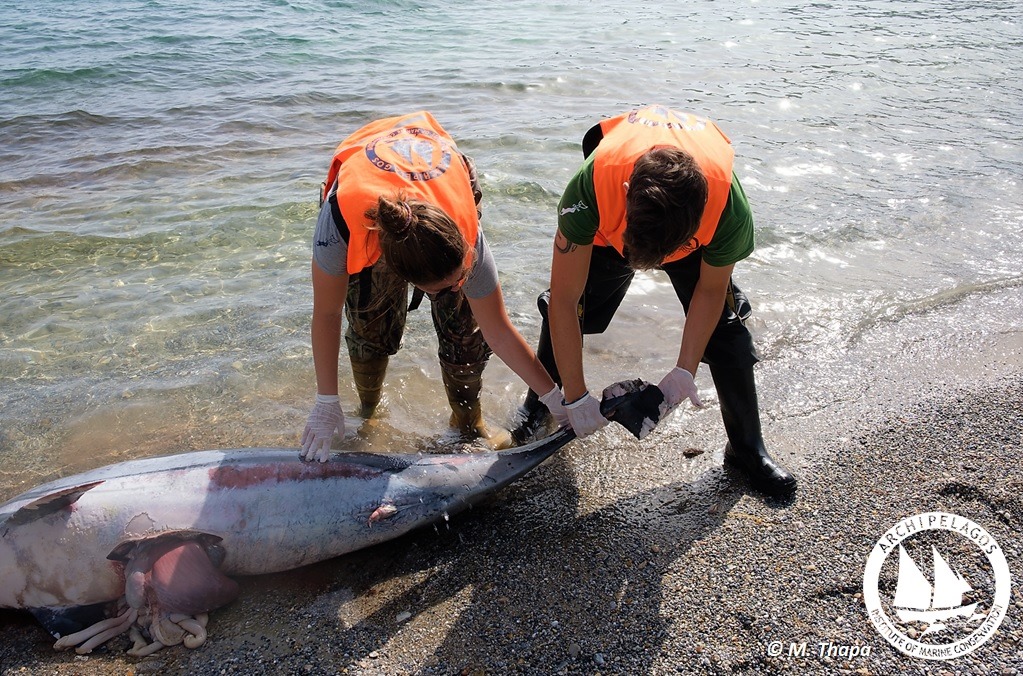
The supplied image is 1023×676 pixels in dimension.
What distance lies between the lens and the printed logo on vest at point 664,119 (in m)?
2.70

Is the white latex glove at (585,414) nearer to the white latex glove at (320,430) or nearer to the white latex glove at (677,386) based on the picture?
the white latex glove at (677,386)

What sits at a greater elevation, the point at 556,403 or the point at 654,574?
the point at 556,403

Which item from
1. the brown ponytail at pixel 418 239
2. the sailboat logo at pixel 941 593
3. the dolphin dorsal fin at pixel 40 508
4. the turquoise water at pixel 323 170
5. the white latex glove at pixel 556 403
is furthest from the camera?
the turquoise water at pixel 323 170

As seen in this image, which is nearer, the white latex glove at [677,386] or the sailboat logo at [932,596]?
the sailboat logo at [932,596]

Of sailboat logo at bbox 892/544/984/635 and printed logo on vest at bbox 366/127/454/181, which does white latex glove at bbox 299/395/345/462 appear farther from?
sailboat logo at bbox 892/544/984/635

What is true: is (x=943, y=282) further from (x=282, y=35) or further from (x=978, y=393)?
(x=282, y=35)

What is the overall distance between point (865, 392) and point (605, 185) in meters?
2.14

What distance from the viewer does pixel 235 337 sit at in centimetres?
466

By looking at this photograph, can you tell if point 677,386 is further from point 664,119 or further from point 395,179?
point 395,179

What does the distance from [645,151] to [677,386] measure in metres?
0.97

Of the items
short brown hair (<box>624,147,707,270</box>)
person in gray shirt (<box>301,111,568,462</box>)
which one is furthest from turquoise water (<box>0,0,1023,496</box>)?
short brown hair (<box>624,147,707,270</box>)

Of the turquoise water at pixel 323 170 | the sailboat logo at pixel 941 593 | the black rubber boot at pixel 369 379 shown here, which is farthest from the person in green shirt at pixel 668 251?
the turquoise water at pixel 323 170

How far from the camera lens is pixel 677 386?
2.93m

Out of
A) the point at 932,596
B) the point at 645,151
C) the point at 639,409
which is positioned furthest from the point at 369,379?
the point at 932,596
